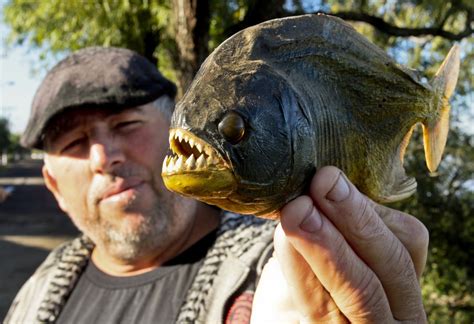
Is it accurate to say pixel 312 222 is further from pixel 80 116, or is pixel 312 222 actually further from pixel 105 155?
pixel 80 116

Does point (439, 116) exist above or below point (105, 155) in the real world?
above

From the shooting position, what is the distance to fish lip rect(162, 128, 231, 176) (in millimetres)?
992

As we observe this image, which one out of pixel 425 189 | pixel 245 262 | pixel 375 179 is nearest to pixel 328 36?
pixel 375 179

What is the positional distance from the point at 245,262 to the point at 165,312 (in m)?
0.43

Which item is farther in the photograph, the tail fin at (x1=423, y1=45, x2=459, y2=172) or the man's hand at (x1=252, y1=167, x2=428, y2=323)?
the tail fin at (x1=423, y1=45, x2=459, y2=172)

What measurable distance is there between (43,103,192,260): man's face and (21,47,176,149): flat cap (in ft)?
0.27

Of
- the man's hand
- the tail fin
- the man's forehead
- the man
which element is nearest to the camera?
the man's hand

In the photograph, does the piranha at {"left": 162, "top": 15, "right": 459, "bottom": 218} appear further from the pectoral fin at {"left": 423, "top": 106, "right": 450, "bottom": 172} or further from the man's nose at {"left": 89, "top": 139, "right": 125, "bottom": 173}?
the man's nose at {"left": 89, "top": 139, "right": 125, "bottom": 173}

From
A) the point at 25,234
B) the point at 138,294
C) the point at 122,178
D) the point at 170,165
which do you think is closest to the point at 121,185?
the point at 122,178

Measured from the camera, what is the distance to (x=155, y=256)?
2.46 metres

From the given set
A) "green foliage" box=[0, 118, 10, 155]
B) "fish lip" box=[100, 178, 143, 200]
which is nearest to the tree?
"fish lip" box=[100, 178, 143, 200]

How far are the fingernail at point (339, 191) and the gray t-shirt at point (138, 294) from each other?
1.26 meters

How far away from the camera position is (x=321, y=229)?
111 centimetres

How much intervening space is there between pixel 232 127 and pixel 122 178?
1451 mm
